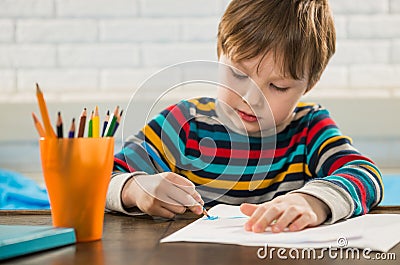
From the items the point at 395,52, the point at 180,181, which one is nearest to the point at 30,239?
the point at 180,181

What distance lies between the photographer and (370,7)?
2.52m

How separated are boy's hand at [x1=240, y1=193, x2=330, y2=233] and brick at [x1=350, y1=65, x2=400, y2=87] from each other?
5.12 feet

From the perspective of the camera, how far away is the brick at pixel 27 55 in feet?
8.38

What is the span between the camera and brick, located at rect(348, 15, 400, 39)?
2.51 meters

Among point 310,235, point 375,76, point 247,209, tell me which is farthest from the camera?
point 375,76

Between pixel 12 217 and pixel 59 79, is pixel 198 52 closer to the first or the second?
pixel 59 79

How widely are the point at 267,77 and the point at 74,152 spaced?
57 centimetres

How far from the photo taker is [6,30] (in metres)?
2.58

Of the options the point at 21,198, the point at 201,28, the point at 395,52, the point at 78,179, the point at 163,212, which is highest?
the point at 201,28

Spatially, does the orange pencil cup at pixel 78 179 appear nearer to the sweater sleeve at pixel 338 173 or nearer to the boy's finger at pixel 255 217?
the boy's finger at pixel 255 217

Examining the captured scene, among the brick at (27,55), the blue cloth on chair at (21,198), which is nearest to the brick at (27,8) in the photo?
the brick at (27,55)

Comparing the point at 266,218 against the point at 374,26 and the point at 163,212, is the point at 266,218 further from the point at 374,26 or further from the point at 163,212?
the point at 374,26

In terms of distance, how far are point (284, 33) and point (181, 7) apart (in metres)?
1.20

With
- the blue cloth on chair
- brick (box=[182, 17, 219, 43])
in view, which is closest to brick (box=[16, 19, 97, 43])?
brick (box=[182, 17, 219, 43])
